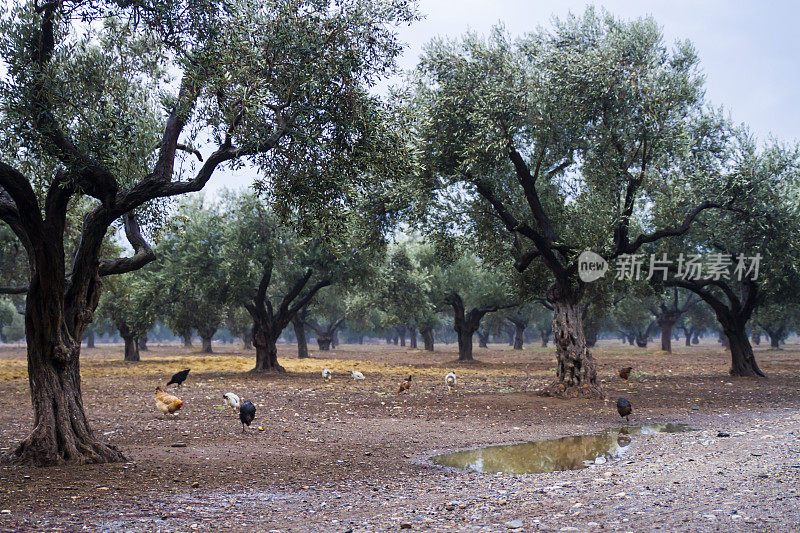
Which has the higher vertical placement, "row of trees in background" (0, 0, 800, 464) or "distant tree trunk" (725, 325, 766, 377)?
"row of trees in background" (0, 0, 800, 464)

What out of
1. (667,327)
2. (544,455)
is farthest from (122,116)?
(667,327)

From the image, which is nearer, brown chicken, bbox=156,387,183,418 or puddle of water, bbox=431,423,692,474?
puddle of water, bbox=431,423,692,474

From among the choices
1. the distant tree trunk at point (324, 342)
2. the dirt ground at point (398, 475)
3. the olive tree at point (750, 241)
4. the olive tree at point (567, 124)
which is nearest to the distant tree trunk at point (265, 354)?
the dirt ground at point (398, 475)

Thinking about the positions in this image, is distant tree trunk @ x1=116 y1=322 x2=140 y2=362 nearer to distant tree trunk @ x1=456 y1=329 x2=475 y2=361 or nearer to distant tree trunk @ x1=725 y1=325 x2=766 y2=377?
distant tree trunk @ x1=456 y1=329 x2=475 y2=361

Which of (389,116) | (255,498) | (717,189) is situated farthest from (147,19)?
(717,189)

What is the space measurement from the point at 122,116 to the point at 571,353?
54.5 ft

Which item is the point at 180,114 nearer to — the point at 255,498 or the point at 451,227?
the point at 255,498

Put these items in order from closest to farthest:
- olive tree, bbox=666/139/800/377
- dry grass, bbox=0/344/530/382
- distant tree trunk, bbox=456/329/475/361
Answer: olive tree, bbox=666/139/800/377
dry grass, bbox=0/344/530/382
distant tree trunk, bbox=456/329/475/361

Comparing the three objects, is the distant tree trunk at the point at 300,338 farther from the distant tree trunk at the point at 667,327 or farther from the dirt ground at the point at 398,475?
the dirt ground at the point at 398,475

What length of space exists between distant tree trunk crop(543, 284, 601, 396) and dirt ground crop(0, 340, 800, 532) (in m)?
0.97

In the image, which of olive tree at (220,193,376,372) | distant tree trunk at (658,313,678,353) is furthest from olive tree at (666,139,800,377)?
distant tree trunk at (658,313,678,353)

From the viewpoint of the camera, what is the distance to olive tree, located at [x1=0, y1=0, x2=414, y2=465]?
450 inches

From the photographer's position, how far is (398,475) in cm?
1109

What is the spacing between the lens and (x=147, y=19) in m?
12.7
